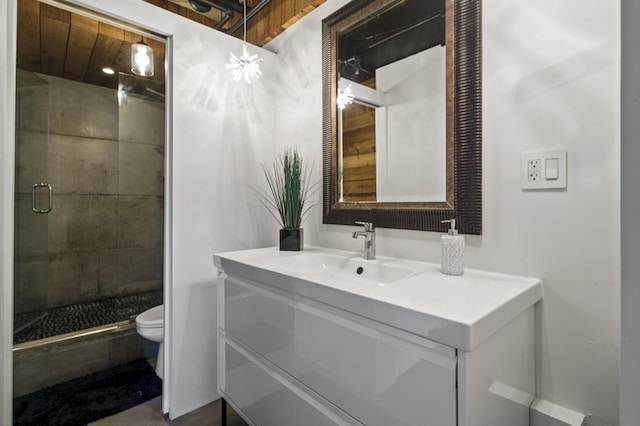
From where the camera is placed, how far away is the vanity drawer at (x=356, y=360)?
0.73 metres

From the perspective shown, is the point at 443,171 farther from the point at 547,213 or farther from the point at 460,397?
the point at 460,397

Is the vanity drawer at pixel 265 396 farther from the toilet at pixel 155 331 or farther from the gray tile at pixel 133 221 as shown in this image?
the gray tile at pixel 133 221

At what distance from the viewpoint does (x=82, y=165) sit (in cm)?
268

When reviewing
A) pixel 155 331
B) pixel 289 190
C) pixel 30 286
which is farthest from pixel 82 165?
pixel 289 190

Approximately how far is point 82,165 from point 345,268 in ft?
8.41

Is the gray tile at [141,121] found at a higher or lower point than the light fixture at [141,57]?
lower

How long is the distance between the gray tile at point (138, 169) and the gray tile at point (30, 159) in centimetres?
50

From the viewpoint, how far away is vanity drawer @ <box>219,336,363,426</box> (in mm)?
1009

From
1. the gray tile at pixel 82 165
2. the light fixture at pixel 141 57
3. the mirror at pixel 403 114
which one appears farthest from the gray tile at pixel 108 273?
the mirror at pixel 403 114

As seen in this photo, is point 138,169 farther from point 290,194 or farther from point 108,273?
point 290,194

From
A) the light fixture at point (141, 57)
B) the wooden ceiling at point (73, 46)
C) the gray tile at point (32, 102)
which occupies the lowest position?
the gray tile at point (32, 102)

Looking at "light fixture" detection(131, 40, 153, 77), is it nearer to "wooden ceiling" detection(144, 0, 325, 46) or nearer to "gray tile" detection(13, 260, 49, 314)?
"wooden ceiling" detection(144, 0, 325, 46)

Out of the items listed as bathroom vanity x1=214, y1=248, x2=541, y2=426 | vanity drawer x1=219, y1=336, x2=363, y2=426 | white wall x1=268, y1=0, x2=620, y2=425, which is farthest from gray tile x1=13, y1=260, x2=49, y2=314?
white wall x1=268, y1=0, x2=620, y2=425

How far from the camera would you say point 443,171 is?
4.02 feet
